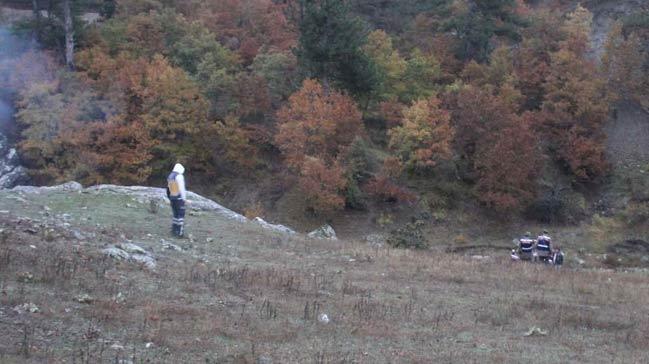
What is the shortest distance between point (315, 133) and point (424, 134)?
218 inches

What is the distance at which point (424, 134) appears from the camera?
4212 cm

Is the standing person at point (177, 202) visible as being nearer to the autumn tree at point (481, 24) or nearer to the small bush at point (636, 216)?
the small bush at point (636, 216)

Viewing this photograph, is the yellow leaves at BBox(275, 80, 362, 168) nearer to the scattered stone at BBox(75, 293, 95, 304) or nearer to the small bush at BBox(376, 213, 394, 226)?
the small bush at BBox(376, 213, 394, 226)

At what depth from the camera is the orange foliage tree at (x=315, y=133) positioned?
40.8 m

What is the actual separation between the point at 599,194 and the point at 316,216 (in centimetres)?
1580

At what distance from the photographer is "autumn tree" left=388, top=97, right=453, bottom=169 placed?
42.1m

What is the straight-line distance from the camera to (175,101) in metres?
44.0

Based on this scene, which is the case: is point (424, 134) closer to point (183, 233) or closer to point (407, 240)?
point (407, 240)

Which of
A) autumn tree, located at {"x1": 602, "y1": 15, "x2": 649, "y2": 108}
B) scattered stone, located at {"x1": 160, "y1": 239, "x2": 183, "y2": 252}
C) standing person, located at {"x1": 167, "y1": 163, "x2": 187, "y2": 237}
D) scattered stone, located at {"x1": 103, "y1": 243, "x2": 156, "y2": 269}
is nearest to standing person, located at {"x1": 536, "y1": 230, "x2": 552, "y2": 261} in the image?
standing person, located at {"x1": 167, "y1": 163, "x2": 187, "y2": 237}

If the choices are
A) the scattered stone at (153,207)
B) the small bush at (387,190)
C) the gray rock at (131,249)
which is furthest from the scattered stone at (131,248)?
the small bush at (387,190)

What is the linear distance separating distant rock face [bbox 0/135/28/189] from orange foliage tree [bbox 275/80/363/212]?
13874mm

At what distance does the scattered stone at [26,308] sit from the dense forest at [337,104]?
96.1 ft

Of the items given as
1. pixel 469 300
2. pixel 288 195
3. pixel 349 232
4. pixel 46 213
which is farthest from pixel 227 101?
pixel 469 300

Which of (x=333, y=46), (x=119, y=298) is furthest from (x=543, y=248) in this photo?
(x=333, y=46)
